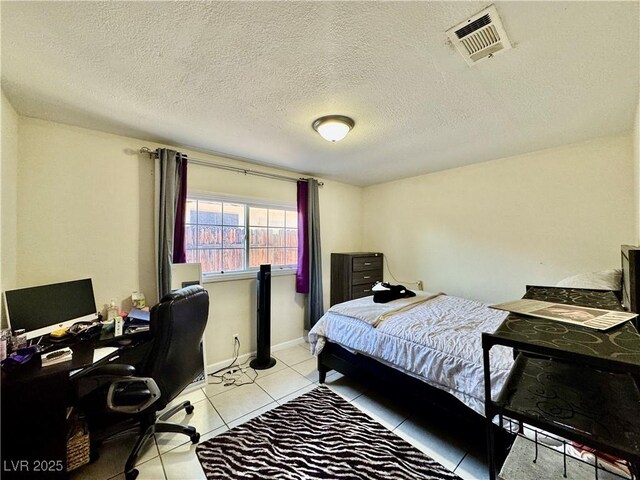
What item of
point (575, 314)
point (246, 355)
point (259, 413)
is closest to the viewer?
point (575, 314)

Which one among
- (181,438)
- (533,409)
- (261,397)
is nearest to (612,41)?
(533,409)

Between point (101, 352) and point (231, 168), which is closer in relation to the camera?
point (101, 352)

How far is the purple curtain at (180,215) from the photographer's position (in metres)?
2.50

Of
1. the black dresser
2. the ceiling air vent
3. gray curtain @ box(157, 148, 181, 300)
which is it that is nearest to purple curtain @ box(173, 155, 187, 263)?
gray curtain @ box(157, 148, 181, 300)

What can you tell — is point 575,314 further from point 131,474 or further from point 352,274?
point 352,274

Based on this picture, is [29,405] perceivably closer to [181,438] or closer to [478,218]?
[181,438]

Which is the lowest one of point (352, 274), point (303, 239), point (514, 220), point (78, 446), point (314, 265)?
point (78, 446)

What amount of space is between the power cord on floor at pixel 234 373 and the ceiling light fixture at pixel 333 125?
2554mm

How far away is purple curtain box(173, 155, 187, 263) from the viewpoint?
2504 mm

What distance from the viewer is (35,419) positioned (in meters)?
1.29

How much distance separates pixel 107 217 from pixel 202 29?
1911mm

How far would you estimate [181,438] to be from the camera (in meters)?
1.83

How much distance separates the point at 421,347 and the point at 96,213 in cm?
294

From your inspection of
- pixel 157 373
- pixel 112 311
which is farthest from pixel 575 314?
pixel 112 311
